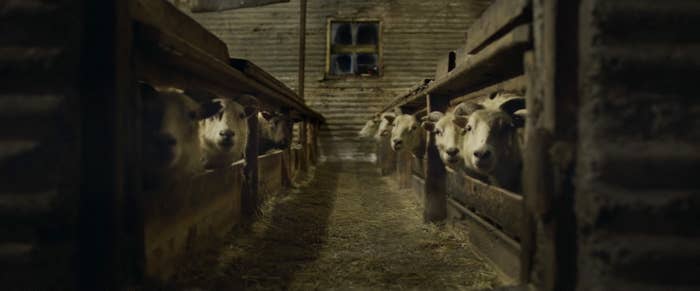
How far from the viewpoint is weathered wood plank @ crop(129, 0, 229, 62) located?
274cm

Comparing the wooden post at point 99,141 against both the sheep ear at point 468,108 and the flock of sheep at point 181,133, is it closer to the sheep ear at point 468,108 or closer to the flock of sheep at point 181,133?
the flock of sheep at point 181,133

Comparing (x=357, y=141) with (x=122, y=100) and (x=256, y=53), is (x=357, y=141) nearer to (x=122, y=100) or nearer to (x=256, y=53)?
(x=256, y=53)

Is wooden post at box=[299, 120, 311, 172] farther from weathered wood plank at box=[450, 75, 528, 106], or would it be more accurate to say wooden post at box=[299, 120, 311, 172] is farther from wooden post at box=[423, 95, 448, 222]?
weathered wood plank at box=[450, 75, 528, 106]

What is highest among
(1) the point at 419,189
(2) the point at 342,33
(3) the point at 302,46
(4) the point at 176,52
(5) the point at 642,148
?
(2) the point at 342,33

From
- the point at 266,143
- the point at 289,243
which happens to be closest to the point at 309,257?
the point at 289,243

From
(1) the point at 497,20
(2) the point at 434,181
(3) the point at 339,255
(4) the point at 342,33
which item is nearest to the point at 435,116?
(2) the point at 434,181

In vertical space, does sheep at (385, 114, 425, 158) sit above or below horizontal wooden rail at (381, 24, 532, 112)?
below

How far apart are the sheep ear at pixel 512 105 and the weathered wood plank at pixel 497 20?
0.65m

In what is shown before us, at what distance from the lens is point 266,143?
30.7 feet

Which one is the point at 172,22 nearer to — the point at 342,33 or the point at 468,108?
the point at 468,108

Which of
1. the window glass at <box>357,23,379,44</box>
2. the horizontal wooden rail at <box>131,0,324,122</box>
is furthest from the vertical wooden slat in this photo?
the window glass at <box>357,23,379,44</box>

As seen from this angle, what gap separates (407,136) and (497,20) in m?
4.15

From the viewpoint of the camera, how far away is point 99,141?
2410 mm

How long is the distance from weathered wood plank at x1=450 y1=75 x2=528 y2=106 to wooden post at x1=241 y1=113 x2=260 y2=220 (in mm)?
2982
